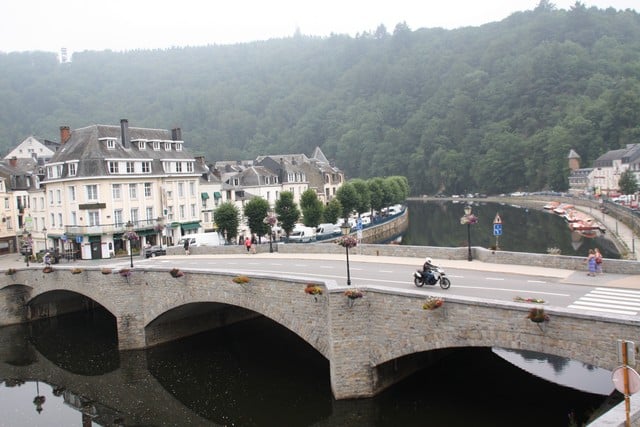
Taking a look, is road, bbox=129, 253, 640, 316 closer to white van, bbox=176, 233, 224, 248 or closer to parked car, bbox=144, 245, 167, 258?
parked car, bbox=144, 245, 167, 258

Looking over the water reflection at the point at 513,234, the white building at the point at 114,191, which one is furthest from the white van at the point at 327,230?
the white building at the point at 114,191

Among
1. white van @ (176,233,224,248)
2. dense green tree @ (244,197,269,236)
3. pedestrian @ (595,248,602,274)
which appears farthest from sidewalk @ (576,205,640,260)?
white van @ (176,233,224,248)

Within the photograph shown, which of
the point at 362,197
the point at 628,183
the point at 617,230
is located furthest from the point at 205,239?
the point at 628,183

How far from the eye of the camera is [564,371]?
23.7m

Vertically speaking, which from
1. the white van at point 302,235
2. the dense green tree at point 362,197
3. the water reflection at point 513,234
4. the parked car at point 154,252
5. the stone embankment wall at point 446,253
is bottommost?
the water reflection at point 513,234

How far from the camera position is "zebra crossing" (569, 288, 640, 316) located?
17.1 m

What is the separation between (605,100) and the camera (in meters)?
139

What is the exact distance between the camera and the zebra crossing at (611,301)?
17.1 meters

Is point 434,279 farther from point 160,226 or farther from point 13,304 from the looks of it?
point 160,226

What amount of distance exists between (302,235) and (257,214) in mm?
6938

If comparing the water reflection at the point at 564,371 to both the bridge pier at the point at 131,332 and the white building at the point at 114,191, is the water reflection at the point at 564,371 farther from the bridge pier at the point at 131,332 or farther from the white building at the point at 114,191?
the white building at the point at 114,191

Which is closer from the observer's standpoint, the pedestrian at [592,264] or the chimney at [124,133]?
the pedestrian at [592,264]

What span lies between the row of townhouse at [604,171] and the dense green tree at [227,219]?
77.1m

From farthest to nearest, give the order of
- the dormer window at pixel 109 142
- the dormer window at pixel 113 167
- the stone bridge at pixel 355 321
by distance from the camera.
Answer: the dormer window at pixel 109 142 < the dormer window at pixel 113 167 < the stone bridge at pixel 355 321
